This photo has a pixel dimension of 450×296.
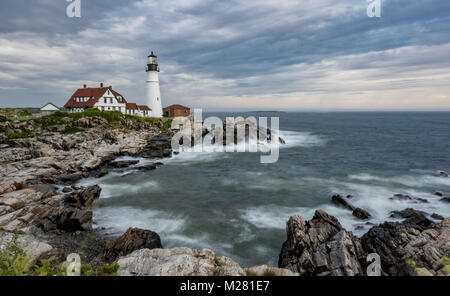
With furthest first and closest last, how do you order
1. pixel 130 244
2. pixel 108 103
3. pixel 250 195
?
1. pixel 108 103
2. pixel 250 195
3. pixel 130 244

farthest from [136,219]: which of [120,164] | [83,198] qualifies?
[120,164]

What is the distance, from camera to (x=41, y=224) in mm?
12719

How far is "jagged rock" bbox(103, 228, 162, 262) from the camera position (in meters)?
10.6

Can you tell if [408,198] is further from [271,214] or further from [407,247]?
[271,214]

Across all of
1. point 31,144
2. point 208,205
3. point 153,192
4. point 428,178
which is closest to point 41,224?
point 153,192

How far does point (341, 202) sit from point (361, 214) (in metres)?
2.60

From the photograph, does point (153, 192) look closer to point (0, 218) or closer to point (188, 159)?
point (0, 218)

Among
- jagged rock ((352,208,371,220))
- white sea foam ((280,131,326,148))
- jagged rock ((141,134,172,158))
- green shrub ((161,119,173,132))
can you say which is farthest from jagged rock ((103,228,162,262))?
green shrub ((161,119,173,132))

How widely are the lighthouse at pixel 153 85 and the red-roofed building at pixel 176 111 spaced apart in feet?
23.0

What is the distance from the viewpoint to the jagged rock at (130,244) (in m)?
10.6

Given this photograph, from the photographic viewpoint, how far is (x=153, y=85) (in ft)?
203

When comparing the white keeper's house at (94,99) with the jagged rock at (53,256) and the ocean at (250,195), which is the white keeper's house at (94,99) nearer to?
the ocean at (250,195)

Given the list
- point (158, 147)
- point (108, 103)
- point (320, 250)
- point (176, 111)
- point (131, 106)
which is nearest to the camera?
point (320, 250)

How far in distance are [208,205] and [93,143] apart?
23697mm
